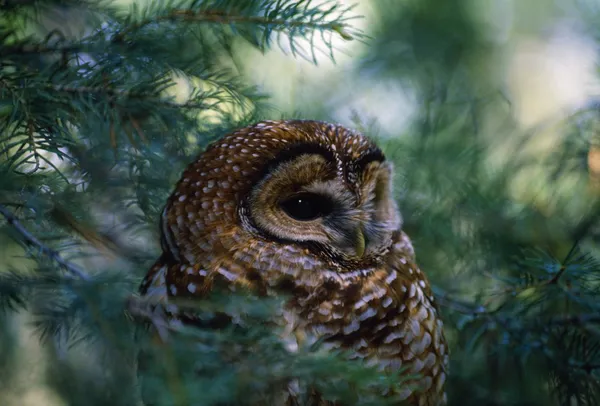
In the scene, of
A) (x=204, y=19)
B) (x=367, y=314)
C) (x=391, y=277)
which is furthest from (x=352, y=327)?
(x=204, y=19)

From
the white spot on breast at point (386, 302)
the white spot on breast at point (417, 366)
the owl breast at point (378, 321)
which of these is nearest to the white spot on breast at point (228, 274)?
the owl breast at point (378, 321)

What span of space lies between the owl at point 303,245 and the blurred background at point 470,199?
217 millimetres

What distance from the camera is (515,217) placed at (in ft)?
7.80

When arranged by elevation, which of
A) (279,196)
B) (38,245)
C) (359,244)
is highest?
(38,245)

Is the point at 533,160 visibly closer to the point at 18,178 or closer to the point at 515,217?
the point at 515,217

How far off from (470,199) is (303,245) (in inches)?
40.2

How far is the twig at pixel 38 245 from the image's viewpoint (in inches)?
48.8

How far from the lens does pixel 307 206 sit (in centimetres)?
174

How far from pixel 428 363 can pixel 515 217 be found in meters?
0.87

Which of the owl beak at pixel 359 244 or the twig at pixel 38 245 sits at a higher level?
the twig at pixel 38 245

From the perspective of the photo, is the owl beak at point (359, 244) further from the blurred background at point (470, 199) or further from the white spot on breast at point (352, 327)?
the blurred background at point (470, 199)

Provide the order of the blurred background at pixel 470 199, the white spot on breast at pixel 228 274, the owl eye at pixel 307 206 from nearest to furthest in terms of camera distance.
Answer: the white spot on breast at pixel 228 274, the owl eye at pixel 307 206, the blurred background at pixel 470 199

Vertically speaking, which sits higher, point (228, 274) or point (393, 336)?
point (228, 274)

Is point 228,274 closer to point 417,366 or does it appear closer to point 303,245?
point 303,245
